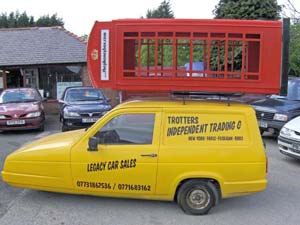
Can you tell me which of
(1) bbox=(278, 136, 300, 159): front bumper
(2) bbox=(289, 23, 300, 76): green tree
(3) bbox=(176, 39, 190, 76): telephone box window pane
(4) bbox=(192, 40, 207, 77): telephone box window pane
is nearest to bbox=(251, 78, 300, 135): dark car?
(1) bbox=(278, 136, 300, 159): front bumper

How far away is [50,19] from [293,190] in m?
46.4

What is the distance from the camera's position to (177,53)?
233 inches

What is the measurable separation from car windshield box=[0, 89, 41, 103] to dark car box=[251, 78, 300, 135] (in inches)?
297

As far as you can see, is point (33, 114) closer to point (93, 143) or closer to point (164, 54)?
point (164, 54)

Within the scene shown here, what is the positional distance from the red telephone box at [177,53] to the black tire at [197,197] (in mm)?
1317

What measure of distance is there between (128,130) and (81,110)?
23.0ft

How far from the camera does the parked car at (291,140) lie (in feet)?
27.5

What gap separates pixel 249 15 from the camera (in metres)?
22.3

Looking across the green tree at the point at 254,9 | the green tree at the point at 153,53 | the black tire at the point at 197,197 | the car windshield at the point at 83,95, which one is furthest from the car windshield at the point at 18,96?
the green tree at the point at 254,9

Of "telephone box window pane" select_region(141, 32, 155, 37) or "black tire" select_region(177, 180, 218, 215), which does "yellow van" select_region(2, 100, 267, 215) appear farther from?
"telephone box window pane" select_region(141, 32, 155, 37)

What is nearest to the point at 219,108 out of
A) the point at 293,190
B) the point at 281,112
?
the point at 293,190

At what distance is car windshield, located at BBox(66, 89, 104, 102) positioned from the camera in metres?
13.9

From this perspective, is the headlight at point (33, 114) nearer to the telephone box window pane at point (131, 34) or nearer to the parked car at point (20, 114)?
the parked car at point (20, 114)

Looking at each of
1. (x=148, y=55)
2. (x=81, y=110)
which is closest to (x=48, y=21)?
(x=81, y=110)
